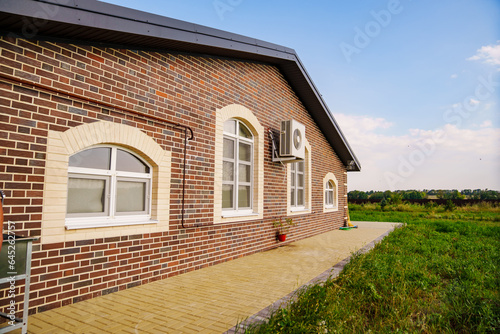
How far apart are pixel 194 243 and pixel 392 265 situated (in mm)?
3528

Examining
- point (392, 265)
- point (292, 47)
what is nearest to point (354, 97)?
point (292, 47)

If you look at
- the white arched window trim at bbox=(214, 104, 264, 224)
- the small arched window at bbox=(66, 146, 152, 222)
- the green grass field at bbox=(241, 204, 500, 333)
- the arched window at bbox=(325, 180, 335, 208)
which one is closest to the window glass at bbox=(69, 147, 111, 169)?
the small arched window at bbox=(66, 146, 152, 222)

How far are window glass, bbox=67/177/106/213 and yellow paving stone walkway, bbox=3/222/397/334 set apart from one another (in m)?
1.14

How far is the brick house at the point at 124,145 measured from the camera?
3377 millimetres

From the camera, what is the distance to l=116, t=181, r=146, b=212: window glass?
451 centimetres

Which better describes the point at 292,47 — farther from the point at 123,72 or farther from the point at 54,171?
the point at 54,171

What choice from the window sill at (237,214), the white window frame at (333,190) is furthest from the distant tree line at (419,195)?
the window sill at (237,214)

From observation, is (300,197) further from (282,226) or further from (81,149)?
(81,149)

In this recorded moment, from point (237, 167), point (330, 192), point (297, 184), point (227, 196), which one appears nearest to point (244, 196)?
point (227, 196)

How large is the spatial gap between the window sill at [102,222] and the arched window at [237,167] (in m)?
2.15

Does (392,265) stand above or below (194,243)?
below

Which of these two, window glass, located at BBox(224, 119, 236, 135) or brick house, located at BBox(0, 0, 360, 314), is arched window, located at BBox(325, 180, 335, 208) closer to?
brick house, located at BBox(0, 0, 360, 314)

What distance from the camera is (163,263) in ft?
16.0

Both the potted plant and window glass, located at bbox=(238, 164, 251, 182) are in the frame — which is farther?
the potted plant
